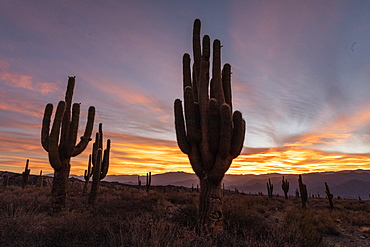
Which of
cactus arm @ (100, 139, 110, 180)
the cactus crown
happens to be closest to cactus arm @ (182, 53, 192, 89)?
the cactus crown

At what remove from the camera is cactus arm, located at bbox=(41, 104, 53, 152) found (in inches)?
430

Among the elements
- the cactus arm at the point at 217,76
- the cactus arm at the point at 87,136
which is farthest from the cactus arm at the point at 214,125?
the cactus arm at the point at 87,136

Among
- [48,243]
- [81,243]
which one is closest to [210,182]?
[81,243]

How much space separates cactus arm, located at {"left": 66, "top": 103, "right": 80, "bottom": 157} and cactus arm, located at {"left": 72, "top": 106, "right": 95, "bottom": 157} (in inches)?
24.7

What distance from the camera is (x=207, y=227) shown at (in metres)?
7.31

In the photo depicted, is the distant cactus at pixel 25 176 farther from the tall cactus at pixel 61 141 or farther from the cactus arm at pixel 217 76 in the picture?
the cactus arm at pixel 217 76

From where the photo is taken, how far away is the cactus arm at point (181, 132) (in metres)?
8.31

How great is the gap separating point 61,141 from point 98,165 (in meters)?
4.09

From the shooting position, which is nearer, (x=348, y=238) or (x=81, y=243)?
(x=81, y=243)

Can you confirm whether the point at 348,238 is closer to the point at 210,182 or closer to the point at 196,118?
the point at 210,182

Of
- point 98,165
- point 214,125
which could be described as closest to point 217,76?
point 214,125

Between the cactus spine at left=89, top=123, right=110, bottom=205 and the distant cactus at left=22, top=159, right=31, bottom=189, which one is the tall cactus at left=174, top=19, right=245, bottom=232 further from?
the distant cactus at left=22, top=159, right=31, bottom=189

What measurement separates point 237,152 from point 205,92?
98.9 inches

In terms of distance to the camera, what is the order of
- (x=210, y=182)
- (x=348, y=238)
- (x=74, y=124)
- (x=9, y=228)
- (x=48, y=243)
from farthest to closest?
(x=74, y=124), (x=348, y=238), (x=210, y=182), (x=9, y=228), (x=48, y=243)
